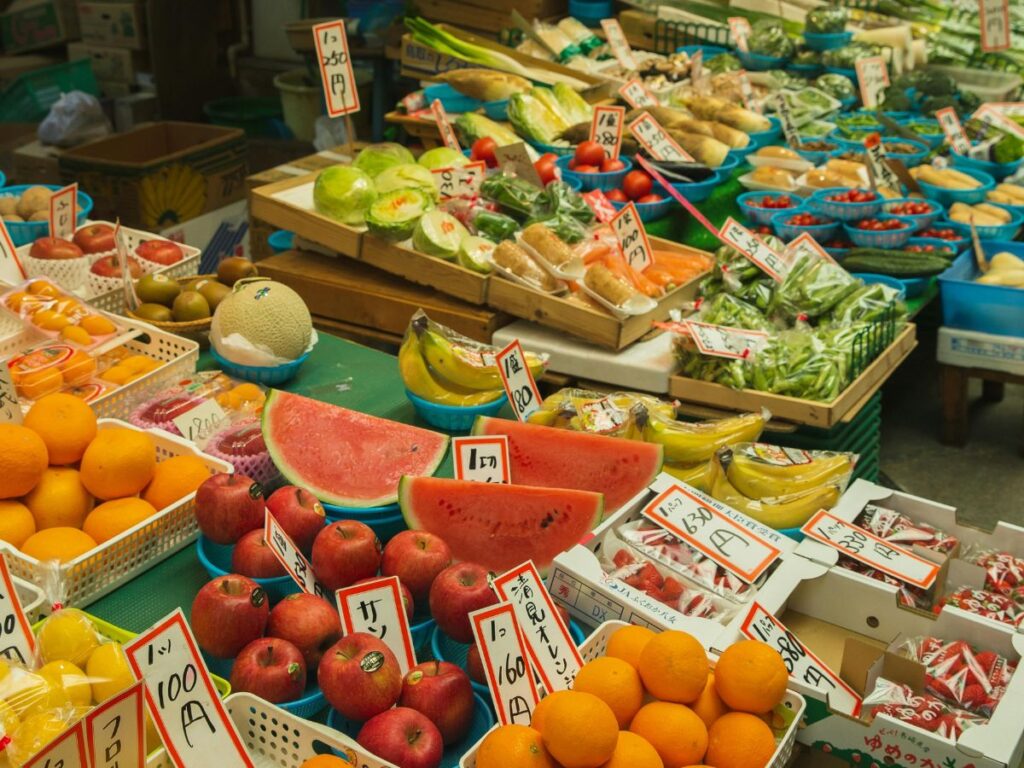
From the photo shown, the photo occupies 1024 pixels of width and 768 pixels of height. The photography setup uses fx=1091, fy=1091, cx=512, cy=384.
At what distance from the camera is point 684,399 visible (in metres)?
3.05

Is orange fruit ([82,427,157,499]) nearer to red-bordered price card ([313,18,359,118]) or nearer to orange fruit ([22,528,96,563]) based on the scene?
orange fruit ([22,528,96,563])

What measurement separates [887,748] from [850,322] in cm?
175

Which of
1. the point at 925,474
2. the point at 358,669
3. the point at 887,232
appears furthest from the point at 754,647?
the point at 925,474

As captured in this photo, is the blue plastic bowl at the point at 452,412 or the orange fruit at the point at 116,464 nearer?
the orange fruit at the point at 116,464

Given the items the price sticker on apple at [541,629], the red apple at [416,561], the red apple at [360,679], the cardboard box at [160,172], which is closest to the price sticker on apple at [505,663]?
the price sticker on apple at [541,629]

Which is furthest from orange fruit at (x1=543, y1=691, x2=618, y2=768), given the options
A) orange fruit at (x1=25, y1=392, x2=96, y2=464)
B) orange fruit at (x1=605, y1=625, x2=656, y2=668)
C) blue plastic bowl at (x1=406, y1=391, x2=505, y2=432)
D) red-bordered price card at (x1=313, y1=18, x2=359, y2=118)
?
red-bordered price card at (x1=313, y1=18, x2=359, y2=118)

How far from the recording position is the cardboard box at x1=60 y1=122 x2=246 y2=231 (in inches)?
185

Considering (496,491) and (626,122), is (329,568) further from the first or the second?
(626,122)

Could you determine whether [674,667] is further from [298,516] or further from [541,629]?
[298,516]

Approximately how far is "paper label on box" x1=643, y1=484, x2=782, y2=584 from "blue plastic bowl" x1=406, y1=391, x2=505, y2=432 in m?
0.59

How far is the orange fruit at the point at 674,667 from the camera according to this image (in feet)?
5.06

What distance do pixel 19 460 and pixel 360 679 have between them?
80 centimetres

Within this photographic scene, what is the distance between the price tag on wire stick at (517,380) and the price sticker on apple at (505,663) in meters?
0.86

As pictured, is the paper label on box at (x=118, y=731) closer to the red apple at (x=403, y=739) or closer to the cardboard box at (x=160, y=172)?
the red apple at (x=403, y=739)
